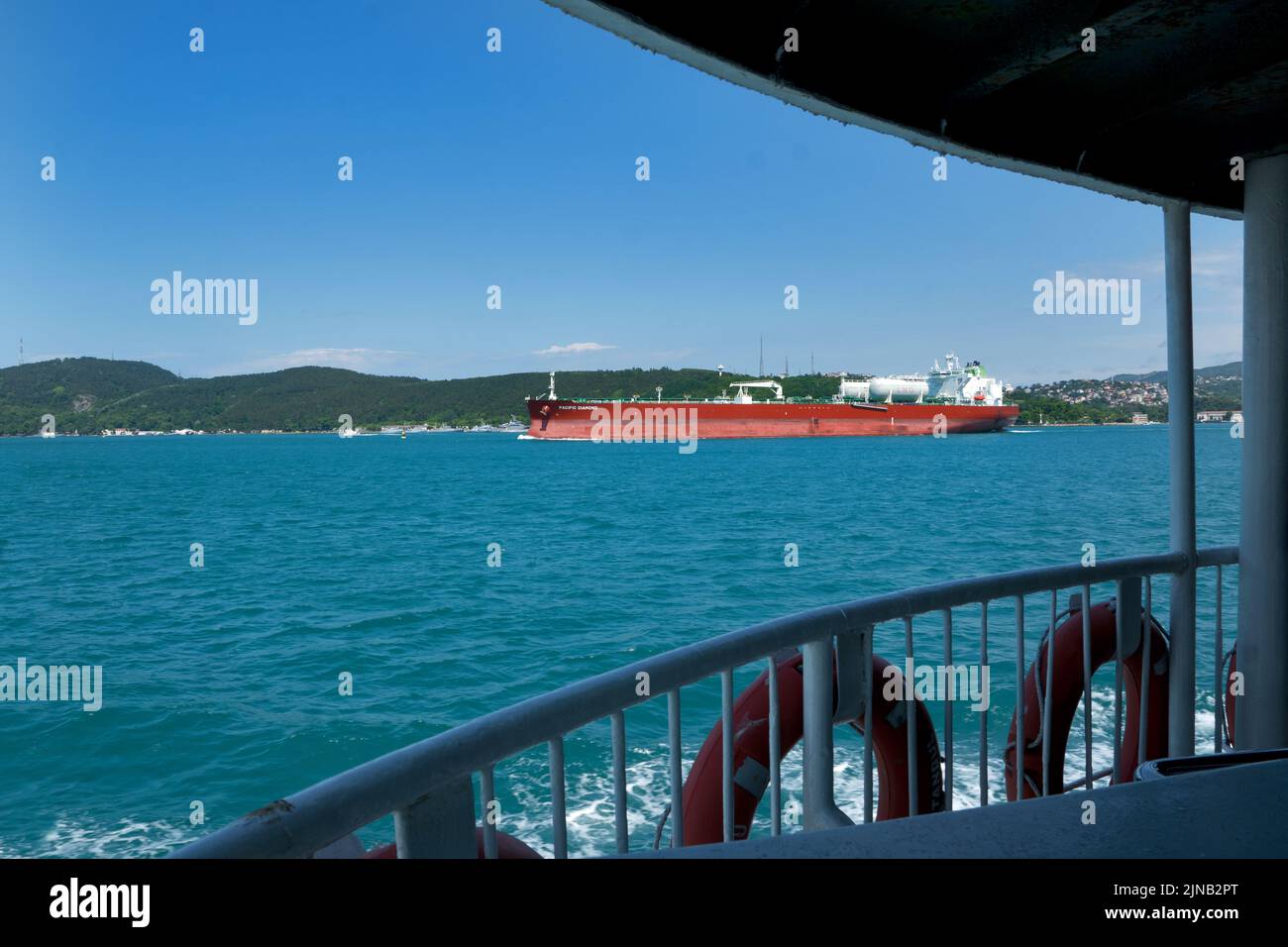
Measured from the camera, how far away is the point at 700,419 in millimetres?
63625

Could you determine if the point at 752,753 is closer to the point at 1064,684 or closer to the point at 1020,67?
the point at 1064,684

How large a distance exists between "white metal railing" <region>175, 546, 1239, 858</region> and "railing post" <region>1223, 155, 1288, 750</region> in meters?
0.75

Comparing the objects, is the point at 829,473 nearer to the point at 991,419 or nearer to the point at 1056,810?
the point at 991,419

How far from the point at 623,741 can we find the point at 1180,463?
306 cm

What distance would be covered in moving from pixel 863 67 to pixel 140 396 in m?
106

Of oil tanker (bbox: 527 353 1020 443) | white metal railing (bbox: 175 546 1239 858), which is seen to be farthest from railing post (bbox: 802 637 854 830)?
oil tanker (bbox: 527 353 1020 443)

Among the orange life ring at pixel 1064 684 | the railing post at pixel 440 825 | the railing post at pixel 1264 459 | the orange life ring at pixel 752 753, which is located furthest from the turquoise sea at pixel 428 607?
the railing post at pixel 440 825

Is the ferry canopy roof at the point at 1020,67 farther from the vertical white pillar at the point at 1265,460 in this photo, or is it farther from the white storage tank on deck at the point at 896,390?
the white storage tank on deck at the point at 896,390

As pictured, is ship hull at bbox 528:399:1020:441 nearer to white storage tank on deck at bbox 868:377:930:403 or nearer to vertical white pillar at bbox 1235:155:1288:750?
white storage tank on deck at bbox 868:377:930:403

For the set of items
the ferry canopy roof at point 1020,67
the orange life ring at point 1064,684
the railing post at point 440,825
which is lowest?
the orange life ring at point 1064,684

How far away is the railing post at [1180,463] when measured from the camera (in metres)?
3.26
